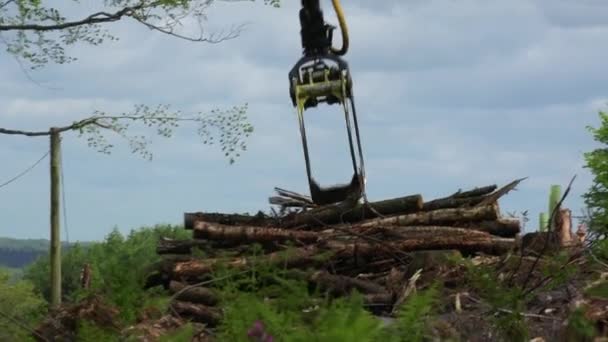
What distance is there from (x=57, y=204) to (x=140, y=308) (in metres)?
19.1

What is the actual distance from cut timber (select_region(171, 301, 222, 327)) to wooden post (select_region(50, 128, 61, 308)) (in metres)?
14.3

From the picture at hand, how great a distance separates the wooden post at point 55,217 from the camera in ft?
74.7

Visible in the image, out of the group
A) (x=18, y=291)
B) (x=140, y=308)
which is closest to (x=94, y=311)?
(x=140, y=308)

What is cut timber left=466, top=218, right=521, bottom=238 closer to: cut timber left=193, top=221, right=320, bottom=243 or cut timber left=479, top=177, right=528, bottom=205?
cut timber left=479, top=177, right=528, bottom=205

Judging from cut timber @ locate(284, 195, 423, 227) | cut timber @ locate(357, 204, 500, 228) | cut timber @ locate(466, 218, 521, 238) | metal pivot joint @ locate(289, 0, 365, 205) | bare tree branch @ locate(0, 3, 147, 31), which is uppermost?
bare tree branch @ locate(0, 3, 147, 31)

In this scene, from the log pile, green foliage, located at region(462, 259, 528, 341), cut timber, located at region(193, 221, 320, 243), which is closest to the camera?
green foliage, located at region(462, 259, 528, 341)

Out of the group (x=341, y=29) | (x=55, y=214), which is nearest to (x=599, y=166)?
(x=55, y=214)

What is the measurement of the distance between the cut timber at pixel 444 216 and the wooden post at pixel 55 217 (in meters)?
12.4

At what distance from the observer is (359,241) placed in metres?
10.3

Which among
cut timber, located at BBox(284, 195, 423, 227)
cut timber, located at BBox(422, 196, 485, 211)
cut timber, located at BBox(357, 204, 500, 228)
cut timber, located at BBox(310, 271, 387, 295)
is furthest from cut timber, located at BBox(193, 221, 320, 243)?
cut timber, located at BBox(422, 196, 485, 211)

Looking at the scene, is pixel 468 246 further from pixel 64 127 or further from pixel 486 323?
pixel 64 127

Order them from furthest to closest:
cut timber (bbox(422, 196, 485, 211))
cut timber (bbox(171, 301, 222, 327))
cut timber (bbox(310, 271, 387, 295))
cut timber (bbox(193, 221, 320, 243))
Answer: cut timber (bbox(422, 196, 485, 211))
cut timber (bbox(193, 221, 320, 243))
cut timber (bbox(310, 271, 387, 295))
cut timber (bbox(171, 301, 222, 327))

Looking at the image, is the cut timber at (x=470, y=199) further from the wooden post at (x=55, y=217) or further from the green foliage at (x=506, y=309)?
the wooden post at (x=55, y=217)

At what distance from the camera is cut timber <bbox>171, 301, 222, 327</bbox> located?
8383mm
